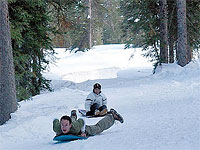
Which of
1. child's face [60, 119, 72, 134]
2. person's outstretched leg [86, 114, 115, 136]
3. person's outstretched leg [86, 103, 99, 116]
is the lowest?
person's outstretched leg [86, 103, 99, 116]

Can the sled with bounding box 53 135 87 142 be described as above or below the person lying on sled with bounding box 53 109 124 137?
below

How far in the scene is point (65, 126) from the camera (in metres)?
5.71

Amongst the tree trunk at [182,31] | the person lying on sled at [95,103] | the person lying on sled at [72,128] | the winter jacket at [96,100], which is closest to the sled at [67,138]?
the person lying on sled at [72,128]

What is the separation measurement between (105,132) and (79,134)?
2.52 feet

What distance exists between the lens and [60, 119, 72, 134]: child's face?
18.6ft

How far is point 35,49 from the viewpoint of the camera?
1339 cm

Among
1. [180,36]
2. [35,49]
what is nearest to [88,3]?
[180,36]

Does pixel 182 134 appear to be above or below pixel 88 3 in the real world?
below

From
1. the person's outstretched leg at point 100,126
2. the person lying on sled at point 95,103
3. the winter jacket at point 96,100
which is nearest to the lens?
the person's outstretched leg at point 100,126

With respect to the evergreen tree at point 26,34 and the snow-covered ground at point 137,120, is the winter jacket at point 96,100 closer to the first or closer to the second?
the snow-covered ground at point 137,120

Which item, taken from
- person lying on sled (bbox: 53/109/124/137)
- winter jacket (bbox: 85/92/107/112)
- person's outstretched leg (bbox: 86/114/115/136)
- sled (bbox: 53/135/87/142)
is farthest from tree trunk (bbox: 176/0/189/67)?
sled (bbox: 53/135/87/142)

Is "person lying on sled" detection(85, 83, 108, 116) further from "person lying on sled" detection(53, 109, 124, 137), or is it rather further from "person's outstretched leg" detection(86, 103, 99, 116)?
"person lying on sled" detection(53, 109, 124, 137)

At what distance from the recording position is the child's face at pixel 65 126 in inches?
223

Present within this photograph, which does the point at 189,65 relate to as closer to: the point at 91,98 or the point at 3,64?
the point at 91,98
